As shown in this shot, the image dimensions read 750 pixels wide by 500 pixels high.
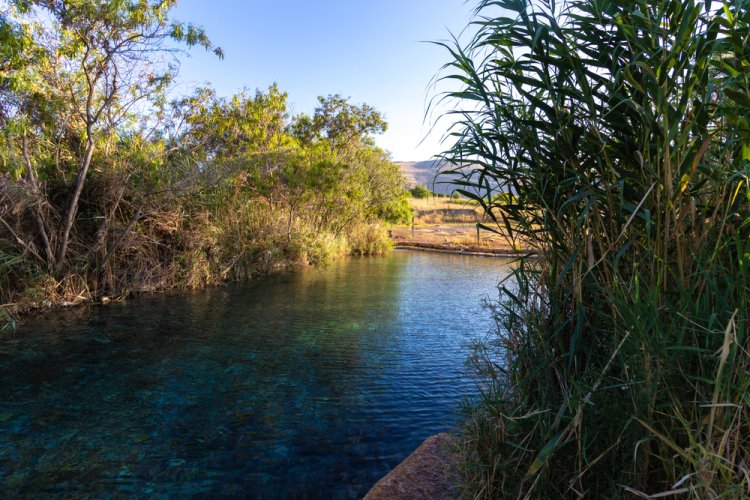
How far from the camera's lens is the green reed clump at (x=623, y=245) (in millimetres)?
2148

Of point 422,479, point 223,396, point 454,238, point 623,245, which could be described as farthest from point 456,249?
point 623,245

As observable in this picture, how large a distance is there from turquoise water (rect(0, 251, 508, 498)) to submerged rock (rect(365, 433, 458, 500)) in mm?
575

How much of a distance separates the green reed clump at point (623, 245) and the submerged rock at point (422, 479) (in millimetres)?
527

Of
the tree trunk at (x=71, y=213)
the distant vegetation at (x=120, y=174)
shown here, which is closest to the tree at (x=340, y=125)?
the distant vegetation at (x=120, y=174)

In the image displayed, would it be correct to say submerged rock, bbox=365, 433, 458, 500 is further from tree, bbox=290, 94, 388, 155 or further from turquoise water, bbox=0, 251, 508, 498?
tree, bbox=290, 94, 388, 155

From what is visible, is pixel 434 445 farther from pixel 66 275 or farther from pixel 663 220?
pixel 66 275

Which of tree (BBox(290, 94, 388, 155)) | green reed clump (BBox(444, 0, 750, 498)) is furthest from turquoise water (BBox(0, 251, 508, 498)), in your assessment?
tree (BBox(290, 94, 388, 155))

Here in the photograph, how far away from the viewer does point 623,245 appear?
2568mm

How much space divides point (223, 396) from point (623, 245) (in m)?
5.78

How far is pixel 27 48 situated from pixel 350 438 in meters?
10.1

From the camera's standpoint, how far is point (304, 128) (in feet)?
80.8

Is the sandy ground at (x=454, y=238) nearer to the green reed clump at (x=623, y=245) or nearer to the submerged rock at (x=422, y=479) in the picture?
the submerged rock at (x=422, y=479)

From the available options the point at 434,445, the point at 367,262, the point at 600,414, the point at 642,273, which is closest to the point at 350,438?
the point at 434,445

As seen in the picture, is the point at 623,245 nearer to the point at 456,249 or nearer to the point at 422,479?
the point at 422,479
